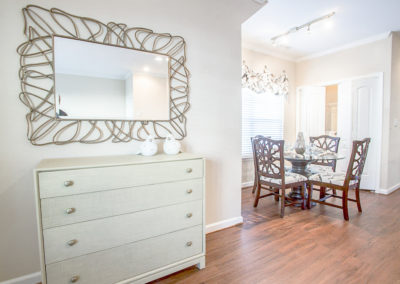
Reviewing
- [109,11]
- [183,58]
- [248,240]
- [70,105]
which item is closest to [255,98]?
[183,58]

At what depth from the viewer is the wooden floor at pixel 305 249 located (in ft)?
5.60

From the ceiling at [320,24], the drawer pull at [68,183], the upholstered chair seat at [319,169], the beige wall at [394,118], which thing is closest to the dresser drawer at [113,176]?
the drawer pull at [68,183]

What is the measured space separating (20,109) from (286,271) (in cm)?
243

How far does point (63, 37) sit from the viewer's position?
1.62 metres

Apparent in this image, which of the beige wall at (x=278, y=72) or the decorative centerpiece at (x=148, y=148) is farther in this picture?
the beige wall at (x=278, y=72)

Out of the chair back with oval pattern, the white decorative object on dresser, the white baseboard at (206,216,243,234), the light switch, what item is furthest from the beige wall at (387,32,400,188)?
the white decorative object on dresser

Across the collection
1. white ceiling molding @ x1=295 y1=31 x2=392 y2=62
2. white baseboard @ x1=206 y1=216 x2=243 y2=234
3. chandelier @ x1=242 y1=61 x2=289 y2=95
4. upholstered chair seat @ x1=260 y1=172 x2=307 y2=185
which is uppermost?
white ceiling molding @ x1=295 y1=31 x2=392 y2=62

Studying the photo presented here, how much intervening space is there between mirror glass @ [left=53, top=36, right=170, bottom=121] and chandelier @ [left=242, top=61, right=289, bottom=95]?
8.08ft

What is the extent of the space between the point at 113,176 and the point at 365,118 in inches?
178

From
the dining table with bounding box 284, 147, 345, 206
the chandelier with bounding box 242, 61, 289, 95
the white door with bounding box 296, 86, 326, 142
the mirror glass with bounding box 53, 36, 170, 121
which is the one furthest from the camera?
the white door with bounding box 296, 86, 326, 142

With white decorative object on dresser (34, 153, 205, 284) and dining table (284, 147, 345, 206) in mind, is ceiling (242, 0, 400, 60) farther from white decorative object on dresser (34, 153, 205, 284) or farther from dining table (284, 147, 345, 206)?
white decorative object on dresser (34, 153, 205, 284)

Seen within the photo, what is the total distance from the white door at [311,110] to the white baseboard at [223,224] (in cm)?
315

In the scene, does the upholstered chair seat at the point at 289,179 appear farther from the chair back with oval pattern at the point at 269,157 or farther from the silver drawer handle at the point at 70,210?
the silver drawer handle at the point at 70,210

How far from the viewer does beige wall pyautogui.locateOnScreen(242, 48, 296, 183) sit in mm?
4246
